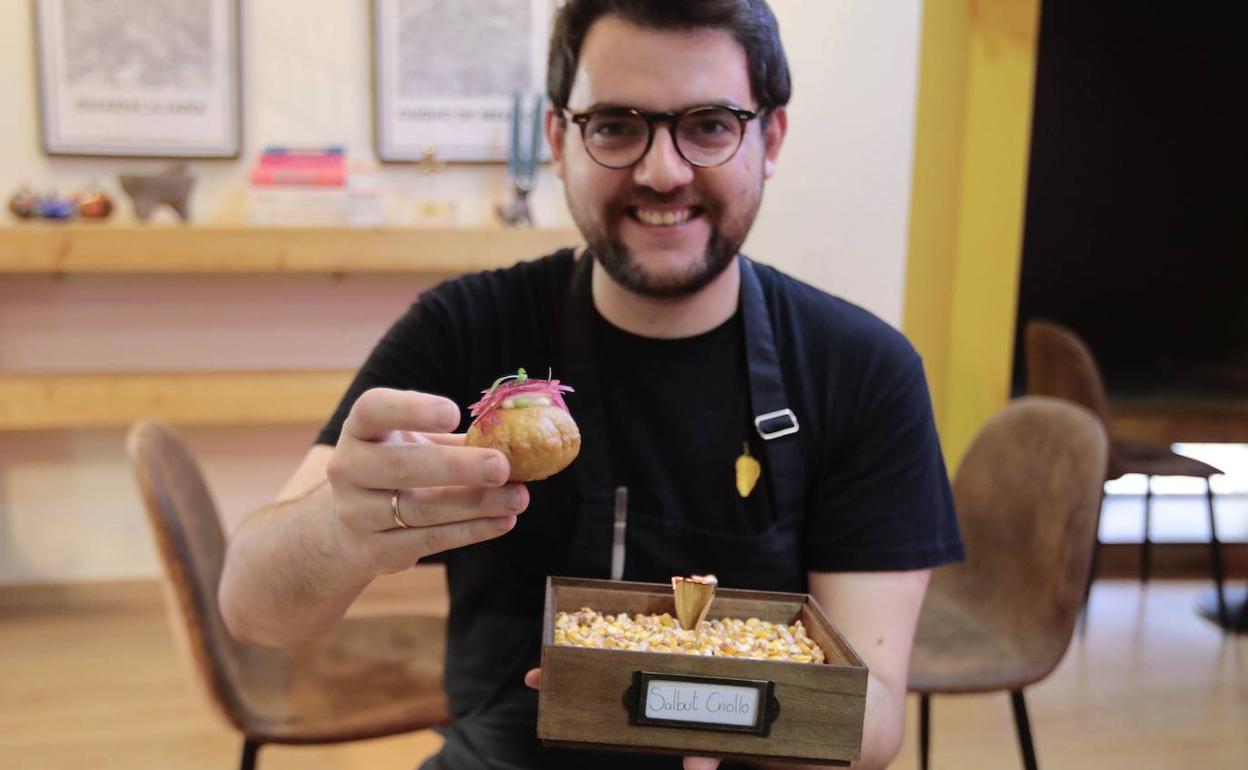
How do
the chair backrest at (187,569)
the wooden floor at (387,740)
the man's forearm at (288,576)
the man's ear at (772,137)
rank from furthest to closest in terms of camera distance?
the wooden floor at (387,740)
the chair backrest at (187,569)
the man's ear at (772,137)
the man's forearm at (288,576)

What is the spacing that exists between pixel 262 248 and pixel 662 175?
6.68 ft

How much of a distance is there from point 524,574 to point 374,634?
69 centimetres

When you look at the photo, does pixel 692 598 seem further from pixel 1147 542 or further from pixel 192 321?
pixel 1147 542

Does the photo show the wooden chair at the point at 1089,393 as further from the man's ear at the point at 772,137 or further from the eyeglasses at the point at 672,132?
the eyeglasses at the point at 672,132

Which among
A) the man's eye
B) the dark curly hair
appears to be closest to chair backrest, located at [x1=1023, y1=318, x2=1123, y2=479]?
the dark curly hair

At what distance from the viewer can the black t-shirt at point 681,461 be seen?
4.16ft

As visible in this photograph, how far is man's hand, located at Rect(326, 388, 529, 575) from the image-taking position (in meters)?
0.80

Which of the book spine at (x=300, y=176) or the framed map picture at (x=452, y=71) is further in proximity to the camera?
the framed map picture at (x=452, y=71)

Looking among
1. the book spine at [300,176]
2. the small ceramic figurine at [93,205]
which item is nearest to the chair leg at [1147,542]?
the book spine at [300,176]

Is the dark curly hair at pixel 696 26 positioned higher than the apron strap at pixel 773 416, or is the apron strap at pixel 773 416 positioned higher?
the dark curly hair at pixel 696 26

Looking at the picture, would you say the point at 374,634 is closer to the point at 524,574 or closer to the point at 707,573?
the point at 524,574

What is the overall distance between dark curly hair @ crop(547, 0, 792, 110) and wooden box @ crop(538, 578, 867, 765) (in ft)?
2.49

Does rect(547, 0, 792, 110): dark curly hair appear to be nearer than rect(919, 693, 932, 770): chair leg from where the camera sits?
Yes

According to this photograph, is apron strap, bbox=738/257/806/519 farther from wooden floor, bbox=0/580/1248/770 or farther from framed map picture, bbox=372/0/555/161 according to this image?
framed map picture, bbox=372/0/555/161
